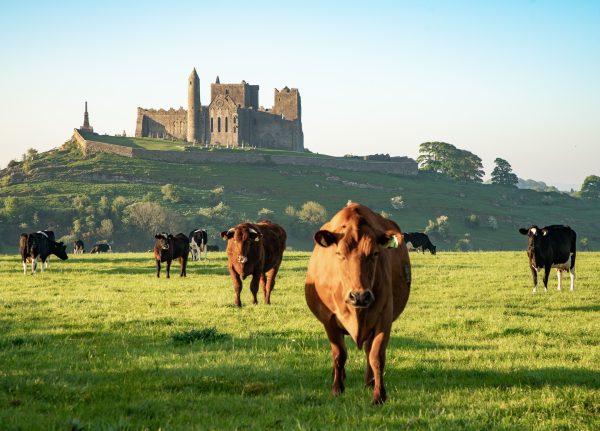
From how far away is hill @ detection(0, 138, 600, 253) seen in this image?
107 metres

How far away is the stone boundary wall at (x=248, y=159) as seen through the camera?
484 feet

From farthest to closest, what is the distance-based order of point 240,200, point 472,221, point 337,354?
point 472,221 → point 240,200 → point 337,354

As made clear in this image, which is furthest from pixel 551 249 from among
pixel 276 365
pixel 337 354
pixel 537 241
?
pixel 337 354

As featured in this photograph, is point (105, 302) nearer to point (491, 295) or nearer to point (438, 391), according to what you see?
point (491, 295)

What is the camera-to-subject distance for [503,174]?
618 ft

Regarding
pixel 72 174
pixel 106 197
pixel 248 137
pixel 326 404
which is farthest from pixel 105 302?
pixel 248 137

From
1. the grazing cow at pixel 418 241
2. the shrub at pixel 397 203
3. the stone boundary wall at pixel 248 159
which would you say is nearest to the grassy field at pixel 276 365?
the grazing cow at pixel 418 241

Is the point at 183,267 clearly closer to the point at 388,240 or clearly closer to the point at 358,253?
the point at 388,240

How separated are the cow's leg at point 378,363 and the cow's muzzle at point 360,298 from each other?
606mm

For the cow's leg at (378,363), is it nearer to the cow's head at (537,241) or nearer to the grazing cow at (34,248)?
the cow's head at (537,241)

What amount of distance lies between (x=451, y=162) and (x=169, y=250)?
167 m

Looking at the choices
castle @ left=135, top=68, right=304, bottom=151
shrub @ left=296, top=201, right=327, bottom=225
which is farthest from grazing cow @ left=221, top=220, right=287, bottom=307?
castle @ left=135, top=68, right=304, bottom=151

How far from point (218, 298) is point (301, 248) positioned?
290 feet

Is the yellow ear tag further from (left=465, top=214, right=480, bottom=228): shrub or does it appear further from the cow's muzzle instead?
(left=465, top=214, right=480, bottom=228): shrub
